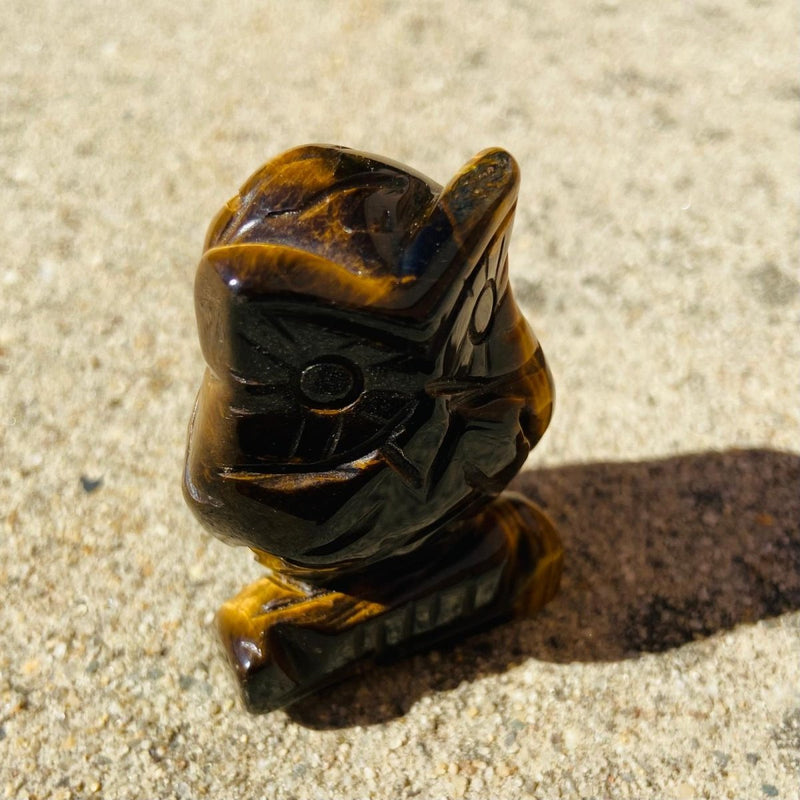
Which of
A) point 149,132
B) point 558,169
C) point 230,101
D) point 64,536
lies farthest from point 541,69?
point 64,536

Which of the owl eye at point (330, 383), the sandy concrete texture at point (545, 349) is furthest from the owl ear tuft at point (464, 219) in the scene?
the sandy concrete texture at point (545, 349)

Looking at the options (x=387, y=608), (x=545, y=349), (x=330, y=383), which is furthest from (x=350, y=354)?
(x=545, y=349)

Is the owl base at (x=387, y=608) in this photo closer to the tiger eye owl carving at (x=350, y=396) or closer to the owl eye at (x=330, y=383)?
the tiger eye owl carving at (x=350, y=396)

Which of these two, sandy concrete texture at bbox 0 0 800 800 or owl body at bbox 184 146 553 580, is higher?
owl body at bbox 184 146 553 580

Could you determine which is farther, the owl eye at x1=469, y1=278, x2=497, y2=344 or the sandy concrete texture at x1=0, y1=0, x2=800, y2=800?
the sandy concrete texture at x1=0, y1=0, x2=800, y2=800

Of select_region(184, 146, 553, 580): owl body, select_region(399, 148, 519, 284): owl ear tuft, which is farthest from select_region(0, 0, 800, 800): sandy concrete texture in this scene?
select_region(399, 148, 519, 284): owl ear tuft

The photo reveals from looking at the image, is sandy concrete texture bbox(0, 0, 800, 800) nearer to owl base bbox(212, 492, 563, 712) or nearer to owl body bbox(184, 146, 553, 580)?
owl base bbox(212, 492, 563, 712)

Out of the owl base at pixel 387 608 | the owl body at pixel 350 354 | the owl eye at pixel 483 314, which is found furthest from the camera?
the owl base at pixel 387 608
